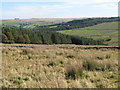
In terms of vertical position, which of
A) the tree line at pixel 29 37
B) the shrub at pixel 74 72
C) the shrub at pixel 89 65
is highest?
the shrub at pixel 74 72

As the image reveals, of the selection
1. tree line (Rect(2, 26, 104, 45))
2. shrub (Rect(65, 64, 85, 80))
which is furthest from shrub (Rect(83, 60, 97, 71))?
tree line (Rect(2, 26, 104, 45))

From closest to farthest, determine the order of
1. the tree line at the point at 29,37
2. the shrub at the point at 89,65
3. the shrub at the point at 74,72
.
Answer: the shrub at the point at 74,72
the shrub at the point at 89,65
the tree line at the point at 29,37

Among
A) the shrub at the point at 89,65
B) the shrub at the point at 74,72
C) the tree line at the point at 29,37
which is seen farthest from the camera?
the tree line at the point at 29,37

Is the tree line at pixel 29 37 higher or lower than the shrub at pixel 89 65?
lower

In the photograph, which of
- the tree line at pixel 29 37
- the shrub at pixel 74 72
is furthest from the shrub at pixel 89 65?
the tree line at pixel 29 37

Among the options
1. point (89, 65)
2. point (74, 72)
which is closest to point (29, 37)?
point (89, 65)

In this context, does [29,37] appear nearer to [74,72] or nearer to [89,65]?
[89,65]

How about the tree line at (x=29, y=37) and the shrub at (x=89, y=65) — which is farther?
the tree line at (x=29, y=37)

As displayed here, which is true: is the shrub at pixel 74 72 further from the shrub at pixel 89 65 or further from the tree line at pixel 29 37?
the tree line at pixel 29 37

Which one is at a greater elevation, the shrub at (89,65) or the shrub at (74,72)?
the shrub at (74,72)

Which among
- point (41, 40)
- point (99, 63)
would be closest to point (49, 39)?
point (41, 40)

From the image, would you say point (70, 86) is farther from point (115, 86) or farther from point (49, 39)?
point (49, 39)

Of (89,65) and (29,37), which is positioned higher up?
(89,65)

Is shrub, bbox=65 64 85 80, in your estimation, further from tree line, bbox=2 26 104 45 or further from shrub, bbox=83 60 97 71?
tree line, bbox=2 26 104 45
